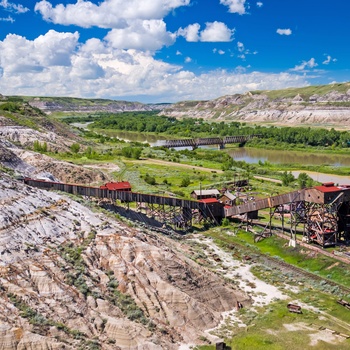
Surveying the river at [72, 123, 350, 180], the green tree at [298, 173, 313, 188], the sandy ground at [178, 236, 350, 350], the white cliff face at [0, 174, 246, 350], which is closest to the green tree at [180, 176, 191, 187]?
the green tree at [298, 173, 313, 188]

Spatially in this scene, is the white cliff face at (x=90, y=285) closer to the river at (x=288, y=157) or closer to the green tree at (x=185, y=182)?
the green tree at (x=185, y=182)

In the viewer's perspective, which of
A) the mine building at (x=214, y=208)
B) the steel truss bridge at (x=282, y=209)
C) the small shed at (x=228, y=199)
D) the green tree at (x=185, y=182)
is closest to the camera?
the steel truss bridge at (x=282, y=209)

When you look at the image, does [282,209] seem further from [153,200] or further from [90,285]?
[90,285]

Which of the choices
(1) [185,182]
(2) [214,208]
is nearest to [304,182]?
(1) [185,182]

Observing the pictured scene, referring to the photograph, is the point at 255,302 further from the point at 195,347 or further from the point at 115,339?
the point at 115,339

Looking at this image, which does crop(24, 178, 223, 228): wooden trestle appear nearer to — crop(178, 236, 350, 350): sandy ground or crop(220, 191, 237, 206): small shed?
crop(178, 236, 350, 350): sandy ground

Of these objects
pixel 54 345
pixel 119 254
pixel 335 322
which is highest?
pixel 119 254

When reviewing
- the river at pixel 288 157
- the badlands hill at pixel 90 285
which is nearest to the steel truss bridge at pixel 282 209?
the badlands hill at pixel 90 285

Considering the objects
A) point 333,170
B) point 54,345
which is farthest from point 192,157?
point 54,345

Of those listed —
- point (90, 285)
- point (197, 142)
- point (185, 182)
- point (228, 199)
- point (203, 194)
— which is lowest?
point (228, 199)
